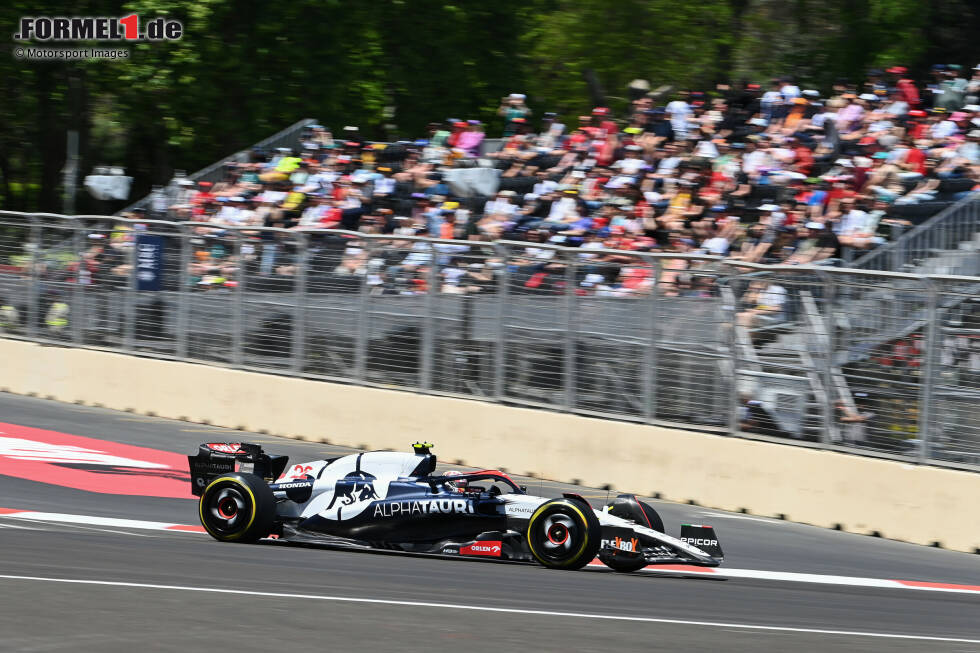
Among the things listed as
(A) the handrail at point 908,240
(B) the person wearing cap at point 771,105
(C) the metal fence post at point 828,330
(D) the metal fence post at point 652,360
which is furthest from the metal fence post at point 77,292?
(C) the metal fence post at point 828,330

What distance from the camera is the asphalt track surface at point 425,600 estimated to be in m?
6.01

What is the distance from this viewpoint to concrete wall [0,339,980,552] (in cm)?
1040

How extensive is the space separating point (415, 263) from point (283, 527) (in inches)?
184

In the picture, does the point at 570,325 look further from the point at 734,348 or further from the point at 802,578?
the point at 802,578

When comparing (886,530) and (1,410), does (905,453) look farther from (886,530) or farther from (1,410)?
(1,410)

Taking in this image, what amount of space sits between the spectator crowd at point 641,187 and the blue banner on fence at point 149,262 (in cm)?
59

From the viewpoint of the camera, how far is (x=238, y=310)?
14453 mm

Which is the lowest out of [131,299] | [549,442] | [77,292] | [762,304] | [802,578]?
[802,578]

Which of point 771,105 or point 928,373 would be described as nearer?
point 928,373

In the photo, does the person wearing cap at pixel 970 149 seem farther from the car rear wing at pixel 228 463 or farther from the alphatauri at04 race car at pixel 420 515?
the car rear wing at pixel 228 463

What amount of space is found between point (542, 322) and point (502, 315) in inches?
17.8

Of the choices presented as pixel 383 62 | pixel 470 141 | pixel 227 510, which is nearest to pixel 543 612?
pixel 227 510

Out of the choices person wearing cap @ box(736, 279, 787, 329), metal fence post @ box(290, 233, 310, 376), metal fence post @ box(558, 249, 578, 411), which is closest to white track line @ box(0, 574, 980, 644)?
person wearing cap @ box(736, 279, 787, 329)

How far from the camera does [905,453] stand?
A: 1041cm
